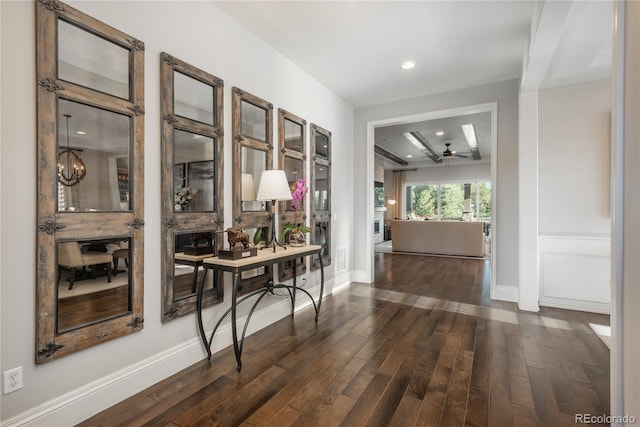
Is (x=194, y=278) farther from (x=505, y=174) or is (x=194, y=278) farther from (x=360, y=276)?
(x=505, y=174)

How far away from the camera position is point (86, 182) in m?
1.73

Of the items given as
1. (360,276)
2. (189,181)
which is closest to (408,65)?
(189,181)

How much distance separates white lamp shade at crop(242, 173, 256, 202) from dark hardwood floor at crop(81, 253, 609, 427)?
1249 mm

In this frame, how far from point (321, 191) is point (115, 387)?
286 centimetres

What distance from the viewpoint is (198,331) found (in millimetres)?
2377

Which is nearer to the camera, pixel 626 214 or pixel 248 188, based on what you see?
pixel 626 214

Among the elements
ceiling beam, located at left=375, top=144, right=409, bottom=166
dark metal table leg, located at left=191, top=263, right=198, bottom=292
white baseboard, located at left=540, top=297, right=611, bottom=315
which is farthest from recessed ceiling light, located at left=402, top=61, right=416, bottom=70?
ceiling beam, located at left=375, top=144, right=409, bottom=166

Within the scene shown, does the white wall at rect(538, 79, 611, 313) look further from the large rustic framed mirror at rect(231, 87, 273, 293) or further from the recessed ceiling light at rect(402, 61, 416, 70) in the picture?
the large rustic framed mirror at rect(231, 87, 273, 293)

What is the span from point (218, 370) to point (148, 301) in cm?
70

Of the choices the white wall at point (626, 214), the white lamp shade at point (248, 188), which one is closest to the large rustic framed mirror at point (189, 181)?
the white lamp shade at point (248, 188)

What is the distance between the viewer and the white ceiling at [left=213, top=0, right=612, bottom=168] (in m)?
2.51

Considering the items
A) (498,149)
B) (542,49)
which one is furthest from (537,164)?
(542,49)

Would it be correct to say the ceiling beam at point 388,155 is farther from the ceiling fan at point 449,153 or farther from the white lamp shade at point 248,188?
the white lamp shade at point 248,188

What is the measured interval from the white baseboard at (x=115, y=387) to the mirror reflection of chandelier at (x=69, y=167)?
1131 mm
